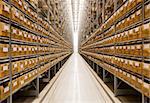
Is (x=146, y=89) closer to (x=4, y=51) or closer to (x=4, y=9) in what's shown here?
(x=4, y=51)

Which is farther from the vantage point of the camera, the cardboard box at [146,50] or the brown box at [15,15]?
the brown box at [15,15]

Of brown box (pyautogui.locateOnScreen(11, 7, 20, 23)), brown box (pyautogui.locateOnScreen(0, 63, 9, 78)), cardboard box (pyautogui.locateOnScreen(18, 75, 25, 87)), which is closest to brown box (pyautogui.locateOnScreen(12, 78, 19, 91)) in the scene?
cardboard box (pyautogui.locateOnScreen(18, 75, 25, 87))

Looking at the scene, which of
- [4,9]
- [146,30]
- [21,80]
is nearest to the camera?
[4,9]

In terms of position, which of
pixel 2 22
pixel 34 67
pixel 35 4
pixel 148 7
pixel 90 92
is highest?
pixel 35 4

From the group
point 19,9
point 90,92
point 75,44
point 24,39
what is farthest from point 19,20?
point 75,44

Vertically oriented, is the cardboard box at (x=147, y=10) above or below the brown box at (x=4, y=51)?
above

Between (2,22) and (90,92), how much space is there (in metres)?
3.76

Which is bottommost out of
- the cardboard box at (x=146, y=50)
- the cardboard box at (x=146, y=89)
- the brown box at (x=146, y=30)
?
the cardboard box at (x=146, y=89)

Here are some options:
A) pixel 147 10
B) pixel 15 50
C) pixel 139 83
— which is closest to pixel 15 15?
pixel 15 50

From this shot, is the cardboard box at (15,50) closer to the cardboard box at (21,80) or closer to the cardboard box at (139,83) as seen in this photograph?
the cardboard box at (21,80)

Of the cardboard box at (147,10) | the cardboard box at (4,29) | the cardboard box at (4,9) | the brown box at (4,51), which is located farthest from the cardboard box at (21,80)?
the cardboard box at (147,10)

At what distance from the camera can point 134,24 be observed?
3.46 metres

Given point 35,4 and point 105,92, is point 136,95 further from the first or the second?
point 35,4

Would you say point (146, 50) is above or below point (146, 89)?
above
